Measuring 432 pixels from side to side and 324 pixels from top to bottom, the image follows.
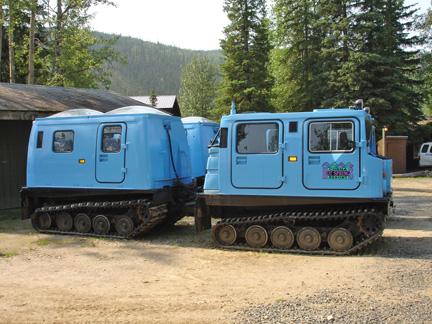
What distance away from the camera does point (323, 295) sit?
566 cm

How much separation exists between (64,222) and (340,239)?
22.2 ft

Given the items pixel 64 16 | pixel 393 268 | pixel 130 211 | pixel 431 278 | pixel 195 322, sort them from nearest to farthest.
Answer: pixel 195 322 → pixel 431 278 → pixel 393 268 → pixel 130 211 → pixel 64 16

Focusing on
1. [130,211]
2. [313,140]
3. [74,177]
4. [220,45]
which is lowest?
[130,211]

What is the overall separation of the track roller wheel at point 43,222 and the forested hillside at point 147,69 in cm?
11801

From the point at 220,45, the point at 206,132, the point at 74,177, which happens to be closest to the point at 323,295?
the point at 74,177

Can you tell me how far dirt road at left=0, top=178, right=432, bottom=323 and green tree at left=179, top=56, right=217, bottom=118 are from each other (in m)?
55.6

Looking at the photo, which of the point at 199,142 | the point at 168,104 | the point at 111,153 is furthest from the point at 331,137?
the point at 168,104

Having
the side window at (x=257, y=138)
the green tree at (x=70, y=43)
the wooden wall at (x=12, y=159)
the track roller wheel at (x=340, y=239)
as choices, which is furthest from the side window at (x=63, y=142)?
the green tree at (x=70, y=43)

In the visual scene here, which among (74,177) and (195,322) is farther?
(74,177)

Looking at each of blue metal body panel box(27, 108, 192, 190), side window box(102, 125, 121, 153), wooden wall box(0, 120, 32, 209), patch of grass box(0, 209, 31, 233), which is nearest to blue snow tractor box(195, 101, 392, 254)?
blue metal body panel box(27, 108, 192, 190)

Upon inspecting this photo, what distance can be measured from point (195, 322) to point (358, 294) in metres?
2.34

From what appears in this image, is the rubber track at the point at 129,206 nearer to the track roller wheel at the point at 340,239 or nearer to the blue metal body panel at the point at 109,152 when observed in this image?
the blue metal body panel at the point at 109,152

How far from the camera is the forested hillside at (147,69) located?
13500cm

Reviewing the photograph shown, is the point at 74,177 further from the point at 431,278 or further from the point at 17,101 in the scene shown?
the point at 431,278
